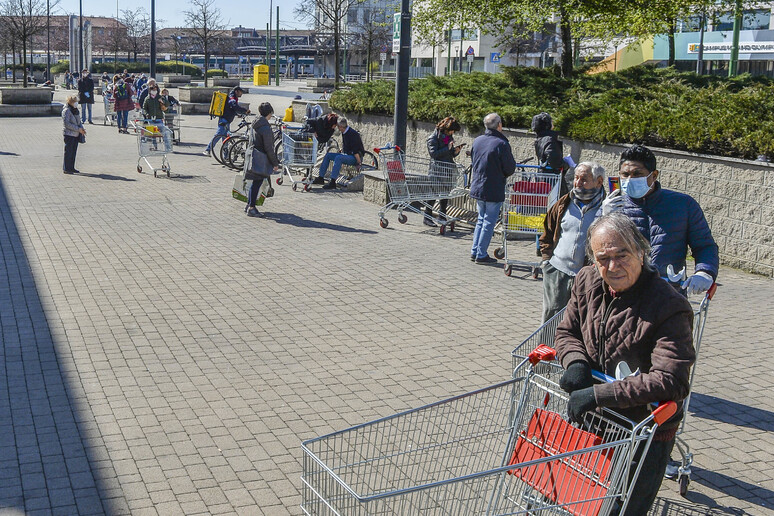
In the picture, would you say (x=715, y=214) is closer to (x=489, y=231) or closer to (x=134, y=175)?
(x=489, y=231)

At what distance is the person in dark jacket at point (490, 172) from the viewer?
11.1 metres

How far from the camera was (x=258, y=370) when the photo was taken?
7.37m

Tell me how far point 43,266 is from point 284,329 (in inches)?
152

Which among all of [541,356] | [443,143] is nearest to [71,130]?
[443,143]

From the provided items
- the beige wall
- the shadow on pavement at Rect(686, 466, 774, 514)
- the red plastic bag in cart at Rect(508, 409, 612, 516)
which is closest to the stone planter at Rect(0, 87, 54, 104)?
the beige wall

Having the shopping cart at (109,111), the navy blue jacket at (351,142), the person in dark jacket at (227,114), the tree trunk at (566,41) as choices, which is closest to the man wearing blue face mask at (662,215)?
the navy blue jacket at (351,142)

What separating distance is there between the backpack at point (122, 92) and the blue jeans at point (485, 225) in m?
Answer: 18.7

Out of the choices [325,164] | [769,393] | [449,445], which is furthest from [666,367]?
[325,164]

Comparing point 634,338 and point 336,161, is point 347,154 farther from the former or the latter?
point 634,338

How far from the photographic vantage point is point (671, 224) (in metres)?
5.59

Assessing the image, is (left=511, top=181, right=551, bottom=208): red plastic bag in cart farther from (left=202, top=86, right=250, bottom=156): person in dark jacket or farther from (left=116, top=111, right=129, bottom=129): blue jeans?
(left=116, top=111, right=129, bottom=129): blue jeans

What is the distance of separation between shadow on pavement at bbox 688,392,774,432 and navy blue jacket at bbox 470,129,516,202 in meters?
4.74

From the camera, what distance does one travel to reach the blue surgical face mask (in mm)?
5453

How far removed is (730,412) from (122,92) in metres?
24.0
